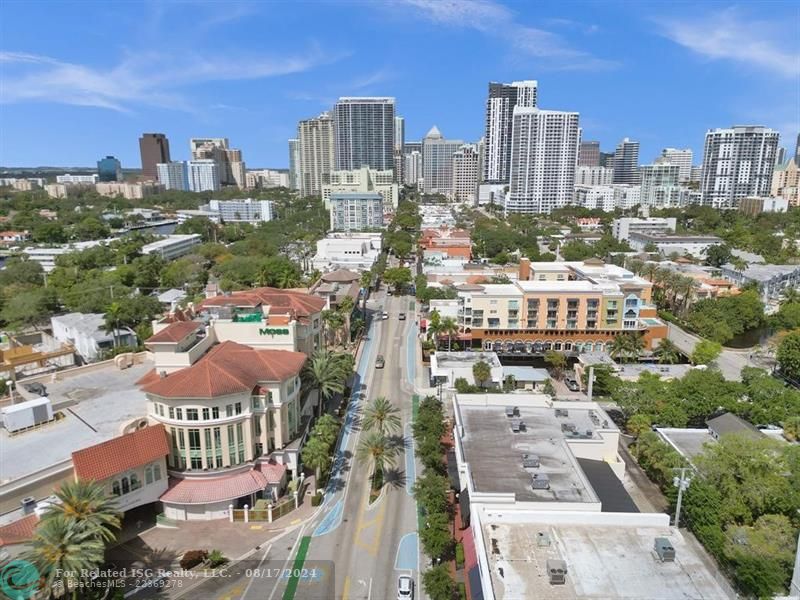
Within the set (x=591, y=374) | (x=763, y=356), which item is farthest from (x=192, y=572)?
(x=763, y=356)

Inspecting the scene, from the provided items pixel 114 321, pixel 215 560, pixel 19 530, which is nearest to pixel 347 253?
pixel 114 321

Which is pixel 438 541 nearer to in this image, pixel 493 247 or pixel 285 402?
pixel 285 402

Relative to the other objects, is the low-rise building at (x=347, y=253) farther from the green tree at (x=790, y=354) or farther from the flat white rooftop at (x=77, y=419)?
the green tree at (x=790, y=354)

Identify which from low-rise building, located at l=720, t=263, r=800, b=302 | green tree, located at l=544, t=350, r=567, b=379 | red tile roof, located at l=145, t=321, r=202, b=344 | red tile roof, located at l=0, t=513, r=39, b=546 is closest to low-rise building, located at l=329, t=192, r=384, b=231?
low-rise building, located at l=720, t=263, r=800, b=302

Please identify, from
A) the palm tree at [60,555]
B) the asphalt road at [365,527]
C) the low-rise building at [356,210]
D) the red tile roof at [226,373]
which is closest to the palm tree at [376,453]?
the asphalt road at [365,527]

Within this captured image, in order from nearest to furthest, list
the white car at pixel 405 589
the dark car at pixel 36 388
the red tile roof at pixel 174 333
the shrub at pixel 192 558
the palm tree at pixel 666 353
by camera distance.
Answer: the white car at pixel 405 589 → the shrub at pixel 192 558 → the red tile roof at pixel 174 333 → the dark car at pixel 36 388 → the palm tree at pixel 666 353

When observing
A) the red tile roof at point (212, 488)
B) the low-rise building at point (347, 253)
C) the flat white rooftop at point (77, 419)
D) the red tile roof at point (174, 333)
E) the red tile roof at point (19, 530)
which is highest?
the red tile roof at point (174, 333)

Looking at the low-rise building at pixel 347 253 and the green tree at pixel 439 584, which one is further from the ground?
the low-rise building at pixel 347 253
